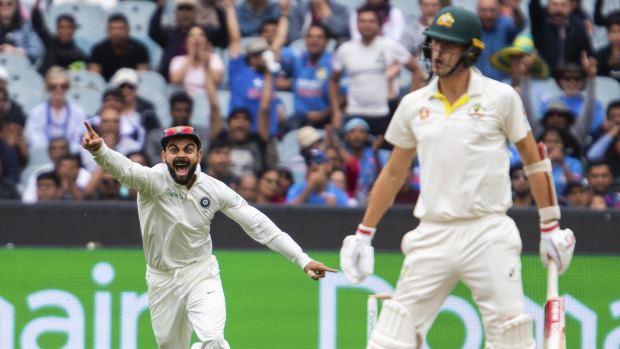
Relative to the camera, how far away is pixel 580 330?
7969 millimetres

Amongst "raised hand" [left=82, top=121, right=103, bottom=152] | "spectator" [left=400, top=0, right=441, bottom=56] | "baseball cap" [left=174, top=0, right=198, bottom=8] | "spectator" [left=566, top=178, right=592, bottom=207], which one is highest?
"baseball cap" [left=174, top=0, right=198, bottom=8]

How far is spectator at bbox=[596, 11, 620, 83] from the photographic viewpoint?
1048cm

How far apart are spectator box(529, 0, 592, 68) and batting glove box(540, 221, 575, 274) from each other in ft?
18.1

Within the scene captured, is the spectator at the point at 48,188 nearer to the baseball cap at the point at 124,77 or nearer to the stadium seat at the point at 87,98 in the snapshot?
the stadium seat at the point at 87,98

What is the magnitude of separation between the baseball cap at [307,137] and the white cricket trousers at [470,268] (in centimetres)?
460

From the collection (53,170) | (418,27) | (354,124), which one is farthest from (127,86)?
(418,27)

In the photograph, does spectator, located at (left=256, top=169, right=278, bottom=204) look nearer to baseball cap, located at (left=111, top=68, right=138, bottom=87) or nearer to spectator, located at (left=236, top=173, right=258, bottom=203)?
spectator, located at (left=236, top=173, right=258, bottom=203)

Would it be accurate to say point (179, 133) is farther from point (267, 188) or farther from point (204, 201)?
point (267, 188)

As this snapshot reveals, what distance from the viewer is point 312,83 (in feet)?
34.3

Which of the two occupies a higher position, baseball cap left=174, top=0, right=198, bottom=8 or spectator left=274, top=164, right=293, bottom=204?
baseball cap left=174, top=0, right=198, bottom=8

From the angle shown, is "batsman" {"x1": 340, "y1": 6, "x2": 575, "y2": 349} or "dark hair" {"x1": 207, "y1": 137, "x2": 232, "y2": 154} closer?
"batsman" {"x1": 340, "y1": 6, "x2": 575, "y2": 349}

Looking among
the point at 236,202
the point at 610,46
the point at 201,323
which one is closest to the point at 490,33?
the point at 610,46

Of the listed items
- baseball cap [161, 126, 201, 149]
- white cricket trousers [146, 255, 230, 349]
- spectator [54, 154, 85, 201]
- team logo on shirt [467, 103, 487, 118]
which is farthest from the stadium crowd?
team logo on shirt [467, 103, 487, 118]

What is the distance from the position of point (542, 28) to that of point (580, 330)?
3.84 metres
